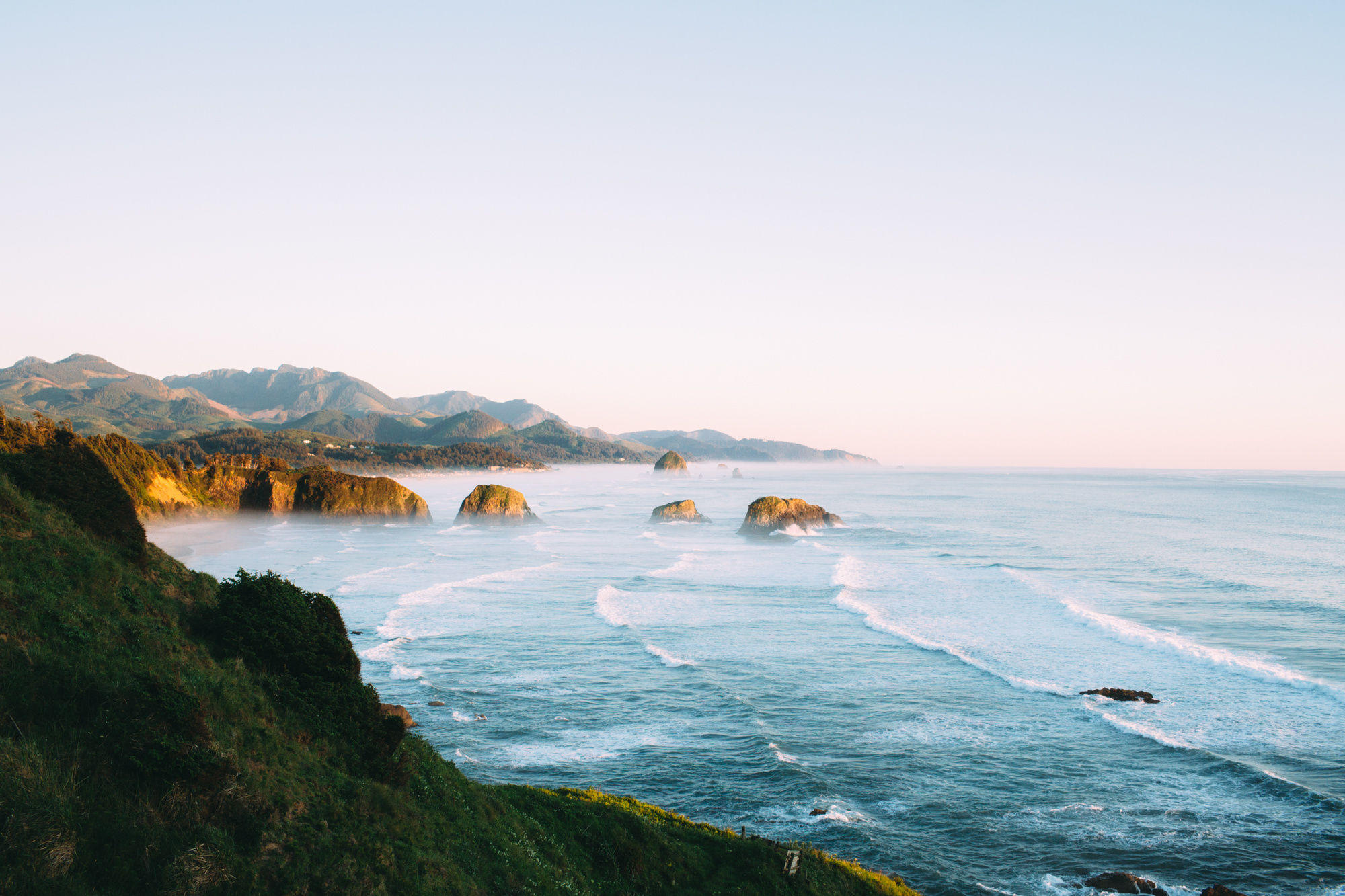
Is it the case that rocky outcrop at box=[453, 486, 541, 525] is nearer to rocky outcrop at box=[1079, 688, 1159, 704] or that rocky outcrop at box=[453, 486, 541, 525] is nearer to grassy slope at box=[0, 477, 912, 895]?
rocky outcrop at box=[1079, 688, 1159, 704]

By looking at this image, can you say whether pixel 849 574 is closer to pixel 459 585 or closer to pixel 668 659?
pixel 668 659

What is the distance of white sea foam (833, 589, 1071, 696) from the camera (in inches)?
1186

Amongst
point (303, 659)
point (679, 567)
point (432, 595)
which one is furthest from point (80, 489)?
point (679, 567)

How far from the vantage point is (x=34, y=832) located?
8039 mm

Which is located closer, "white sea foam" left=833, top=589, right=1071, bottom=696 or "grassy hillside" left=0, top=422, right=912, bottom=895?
"grassy hillside" left=0, top=422, right=912, bottom=895

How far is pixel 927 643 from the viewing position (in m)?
36.5

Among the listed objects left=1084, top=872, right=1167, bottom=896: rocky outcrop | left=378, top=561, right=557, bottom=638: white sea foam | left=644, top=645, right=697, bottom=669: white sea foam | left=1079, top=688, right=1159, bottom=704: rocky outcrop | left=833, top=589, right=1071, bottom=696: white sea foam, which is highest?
left=1079, top=688, right=1159, bottom=704: rocky outcrop

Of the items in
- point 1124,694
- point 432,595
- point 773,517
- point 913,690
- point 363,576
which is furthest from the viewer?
point 773,517

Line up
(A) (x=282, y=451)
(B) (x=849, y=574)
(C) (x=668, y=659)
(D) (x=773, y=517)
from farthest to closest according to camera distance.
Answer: (A) (x=282, y=451) → (D) (x=773, y=517) → (B) (x=849, y=574) → (C) (x=668, y=659)

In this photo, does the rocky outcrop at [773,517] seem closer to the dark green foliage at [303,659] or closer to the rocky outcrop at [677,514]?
the rocky outcrop at [677,514]

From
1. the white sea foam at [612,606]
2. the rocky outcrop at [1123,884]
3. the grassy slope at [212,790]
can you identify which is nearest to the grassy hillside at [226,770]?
the grassy slope at [212,790]

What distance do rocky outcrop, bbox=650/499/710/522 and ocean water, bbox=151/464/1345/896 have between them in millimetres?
23101

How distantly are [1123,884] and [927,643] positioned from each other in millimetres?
19925

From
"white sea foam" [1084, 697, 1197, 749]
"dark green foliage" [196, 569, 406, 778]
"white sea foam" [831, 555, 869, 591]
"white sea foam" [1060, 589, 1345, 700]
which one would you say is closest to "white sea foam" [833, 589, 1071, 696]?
"white sea foam" [1084, 697, 1197, 749]
